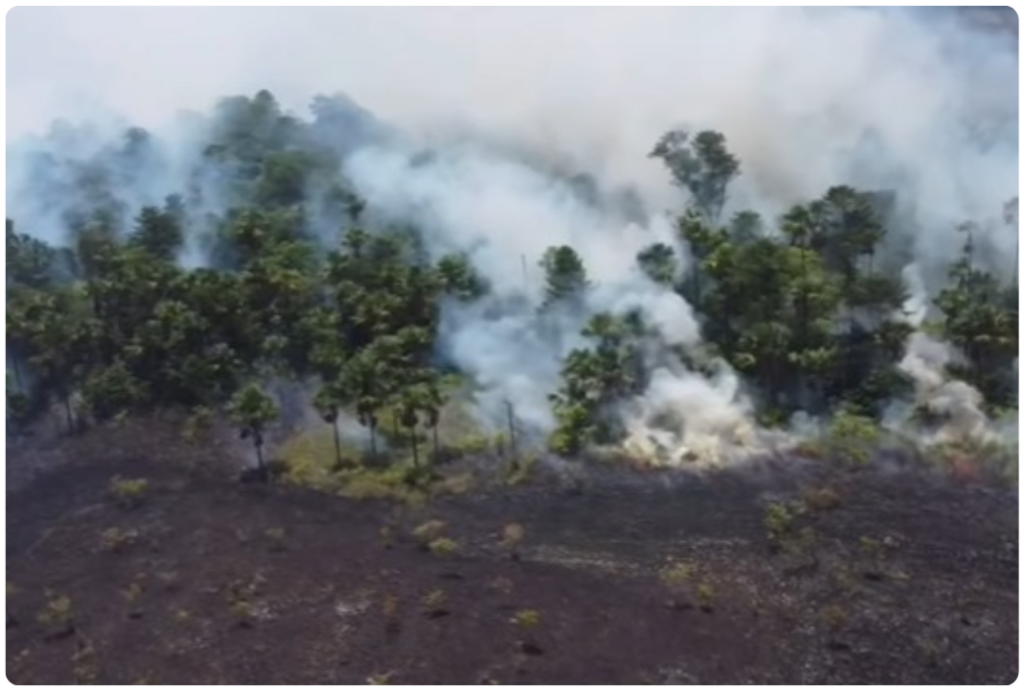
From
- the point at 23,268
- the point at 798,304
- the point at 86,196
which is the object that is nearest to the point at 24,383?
the point at 23,268

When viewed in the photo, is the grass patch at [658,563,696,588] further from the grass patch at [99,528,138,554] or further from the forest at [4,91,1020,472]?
the grass patch at [99,528,138,554]

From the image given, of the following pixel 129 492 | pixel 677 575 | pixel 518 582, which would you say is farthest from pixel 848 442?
pixel 129 492

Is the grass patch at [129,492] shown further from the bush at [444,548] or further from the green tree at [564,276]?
the green tree at [564,276]

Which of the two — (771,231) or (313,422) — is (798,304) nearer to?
(771,231)

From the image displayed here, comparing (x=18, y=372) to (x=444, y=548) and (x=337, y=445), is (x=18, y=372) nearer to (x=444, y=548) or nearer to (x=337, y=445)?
(x=337, y=445)

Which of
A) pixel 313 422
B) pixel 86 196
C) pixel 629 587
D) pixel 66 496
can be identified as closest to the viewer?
pixel 629 587
